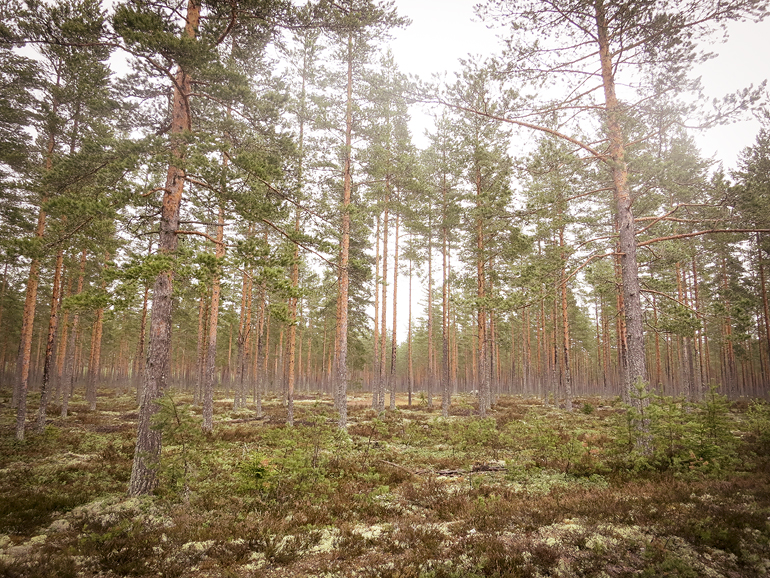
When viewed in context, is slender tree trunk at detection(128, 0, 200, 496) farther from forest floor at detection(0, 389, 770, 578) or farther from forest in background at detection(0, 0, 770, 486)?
forest floor at detection(0, 389, 770, 578)

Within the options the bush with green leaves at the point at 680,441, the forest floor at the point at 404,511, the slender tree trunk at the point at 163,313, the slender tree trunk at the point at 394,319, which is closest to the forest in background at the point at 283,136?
the slender tree trunk at the point at 163,313

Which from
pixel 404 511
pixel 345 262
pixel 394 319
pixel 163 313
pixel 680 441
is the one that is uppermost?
pixel 345 262

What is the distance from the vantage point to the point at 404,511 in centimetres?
652

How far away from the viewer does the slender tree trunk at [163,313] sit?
742 centimetres

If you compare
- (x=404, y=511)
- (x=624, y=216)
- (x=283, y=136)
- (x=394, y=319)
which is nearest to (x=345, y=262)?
(x=283, y=136)

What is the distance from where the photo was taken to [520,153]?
1086 cm

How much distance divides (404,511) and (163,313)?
6.63 meters

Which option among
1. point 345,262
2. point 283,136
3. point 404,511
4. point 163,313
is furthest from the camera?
point 345,262

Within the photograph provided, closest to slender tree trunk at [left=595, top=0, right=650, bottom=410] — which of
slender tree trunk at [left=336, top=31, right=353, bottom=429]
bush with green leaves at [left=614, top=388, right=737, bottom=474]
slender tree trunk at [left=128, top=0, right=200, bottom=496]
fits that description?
bush with green leaves at [left=614, top=388, right=737, bottom=474]

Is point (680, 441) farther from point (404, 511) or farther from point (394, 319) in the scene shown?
point (394, 319)

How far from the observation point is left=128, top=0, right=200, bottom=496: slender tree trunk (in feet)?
24.3

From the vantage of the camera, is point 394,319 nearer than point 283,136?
No

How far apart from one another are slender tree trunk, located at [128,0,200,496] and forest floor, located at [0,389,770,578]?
1.52 ft

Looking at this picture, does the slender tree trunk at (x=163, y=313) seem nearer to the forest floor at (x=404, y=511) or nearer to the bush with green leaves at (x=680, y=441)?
the forest floor at (x=404, y=511)
